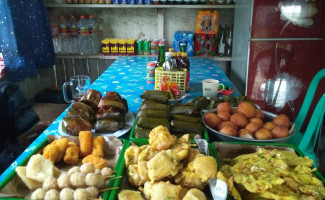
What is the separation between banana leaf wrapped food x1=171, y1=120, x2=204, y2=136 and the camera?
4.19ft

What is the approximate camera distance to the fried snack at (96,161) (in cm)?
100

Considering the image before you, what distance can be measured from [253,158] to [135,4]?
3.27 metres

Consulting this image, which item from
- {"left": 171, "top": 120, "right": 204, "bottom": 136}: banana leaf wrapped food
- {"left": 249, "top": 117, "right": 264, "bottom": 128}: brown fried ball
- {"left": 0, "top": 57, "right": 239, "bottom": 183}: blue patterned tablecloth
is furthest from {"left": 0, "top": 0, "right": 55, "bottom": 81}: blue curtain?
{"left": 249, "top": 117, "right": 264, "bottom": 128}: brown fried ball

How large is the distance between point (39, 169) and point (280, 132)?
1032 mm

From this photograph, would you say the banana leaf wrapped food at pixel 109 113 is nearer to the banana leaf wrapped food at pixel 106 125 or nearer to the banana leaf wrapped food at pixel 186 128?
the banana leaf wrapped food at pixel 106 125

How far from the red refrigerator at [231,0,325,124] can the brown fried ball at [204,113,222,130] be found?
2.10 metres

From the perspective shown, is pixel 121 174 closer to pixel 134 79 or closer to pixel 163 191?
pixel 163 191

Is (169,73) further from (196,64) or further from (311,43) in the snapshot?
(311,43)

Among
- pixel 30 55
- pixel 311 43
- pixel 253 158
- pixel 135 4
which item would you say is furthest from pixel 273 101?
pixel 30 55

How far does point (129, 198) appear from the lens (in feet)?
2.76

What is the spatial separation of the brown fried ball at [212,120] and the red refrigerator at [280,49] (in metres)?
2.10

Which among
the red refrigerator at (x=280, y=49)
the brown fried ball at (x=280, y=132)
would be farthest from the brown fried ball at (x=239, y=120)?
the red refrigerator at (x=280, y=49)

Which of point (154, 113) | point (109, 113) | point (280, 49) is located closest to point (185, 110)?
point (154, 113)

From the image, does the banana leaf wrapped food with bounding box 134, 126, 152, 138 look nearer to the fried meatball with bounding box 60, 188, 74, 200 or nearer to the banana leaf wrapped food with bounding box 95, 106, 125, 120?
the banana leaf wrapped food with bounding box 95, 106, 125, 120
